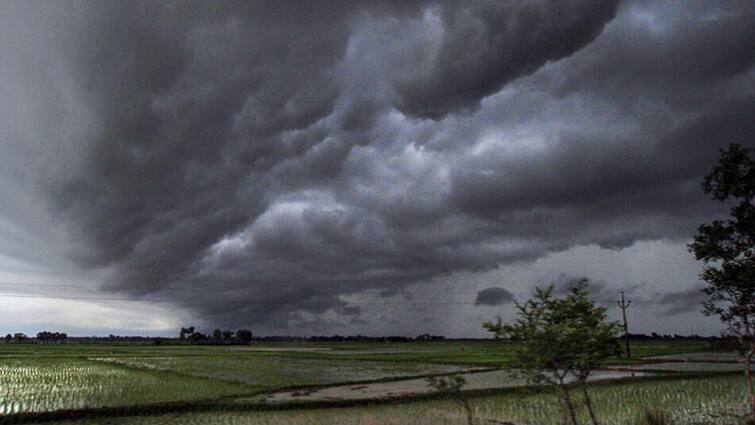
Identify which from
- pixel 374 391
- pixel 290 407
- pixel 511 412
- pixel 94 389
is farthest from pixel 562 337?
pixel 94 389

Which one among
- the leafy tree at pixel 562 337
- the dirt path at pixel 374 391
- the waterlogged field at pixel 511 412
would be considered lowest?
the dirt path at pixel 374 391

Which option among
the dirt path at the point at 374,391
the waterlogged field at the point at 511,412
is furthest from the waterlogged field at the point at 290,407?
the dirt path at the point at 374,391

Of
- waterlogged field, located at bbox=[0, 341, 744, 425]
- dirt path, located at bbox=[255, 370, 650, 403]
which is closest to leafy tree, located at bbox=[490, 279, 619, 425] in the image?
waterlogged field, located at bbox=[0, 341, 744, 425]

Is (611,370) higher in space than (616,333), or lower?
lower

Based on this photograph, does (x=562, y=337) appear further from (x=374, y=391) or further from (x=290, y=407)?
(x=374, y=391)

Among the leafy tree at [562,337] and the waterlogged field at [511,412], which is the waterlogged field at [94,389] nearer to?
the waterlogged field at [511,412]

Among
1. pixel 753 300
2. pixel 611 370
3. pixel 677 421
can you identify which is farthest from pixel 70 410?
pixel 611 370

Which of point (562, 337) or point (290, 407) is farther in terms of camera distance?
point (290, 407)

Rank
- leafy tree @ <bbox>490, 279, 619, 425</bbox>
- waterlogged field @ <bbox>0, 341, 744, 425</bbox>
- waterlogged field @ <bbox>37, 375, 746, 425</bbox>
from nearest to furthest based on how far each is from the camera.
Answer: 1. leafy tree @ <bbox>490, 279, 619, 425</bbox>
2. waterlogged field @ <bbox>37, 375, 746, 425</bbox>
3. waterlogged field @ <bbox>0, 341, 744, 425</bbox>

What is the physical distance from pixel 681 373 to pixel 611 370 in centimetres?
529

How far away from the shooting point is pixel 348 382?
107 ft

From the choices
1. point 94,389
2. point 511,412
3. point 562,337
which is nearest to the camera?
point 562,337

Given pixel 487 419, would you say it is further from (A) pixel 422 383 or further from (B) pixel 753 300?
(A) pixel 422 383

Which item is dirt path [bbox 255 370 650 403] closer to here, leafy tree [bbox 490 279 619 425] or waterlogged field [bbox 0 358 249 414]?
waterlogged field [bbox 0 358 249 414]
